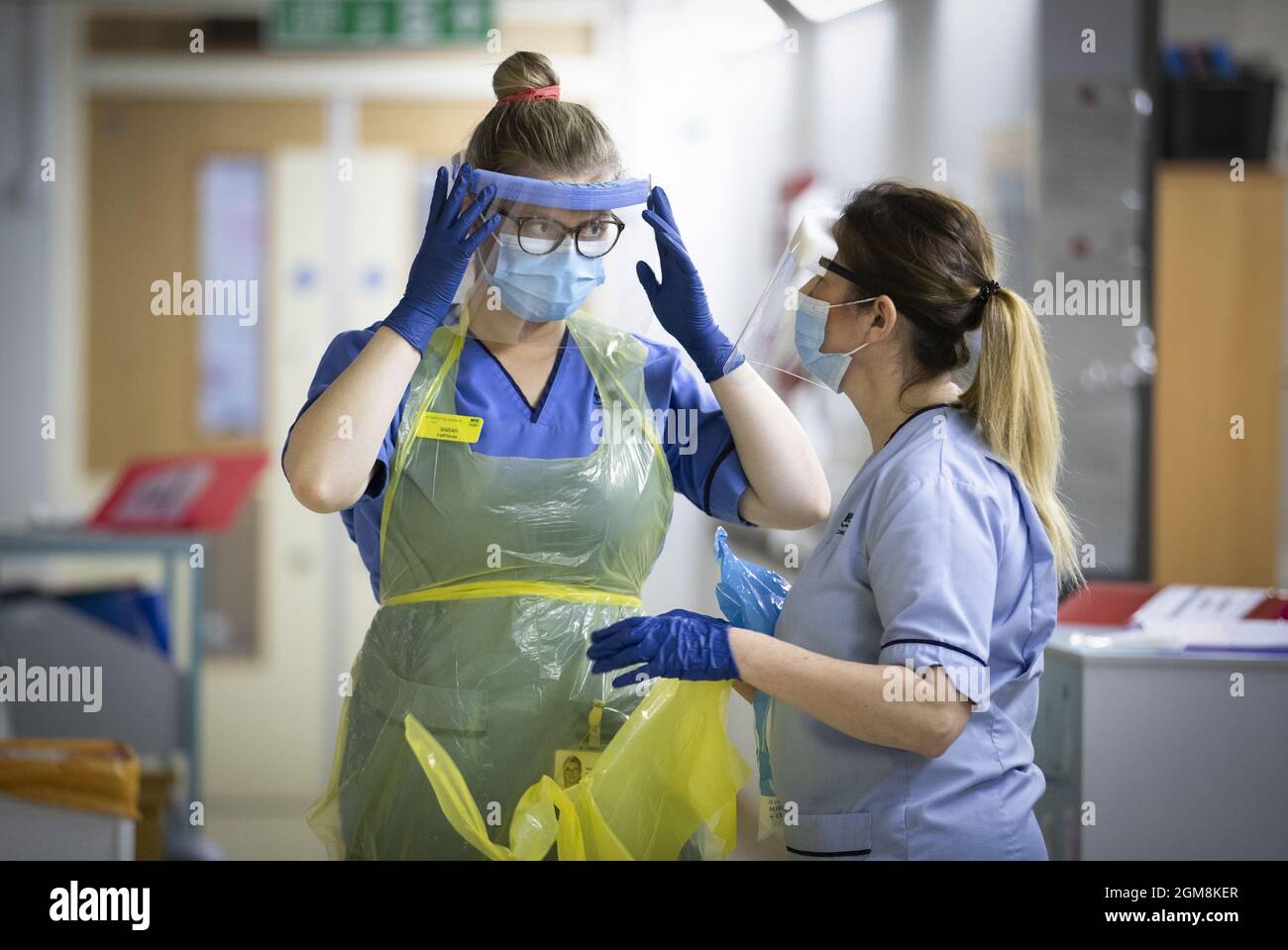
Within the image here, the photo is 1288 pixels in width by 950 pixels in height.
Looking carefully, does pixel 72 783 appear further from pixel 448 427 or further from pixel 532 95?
pixel 532 95

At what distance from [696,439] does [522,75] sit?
0.50m

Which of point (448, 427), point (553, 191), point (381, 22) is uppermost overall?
point (381, 22)

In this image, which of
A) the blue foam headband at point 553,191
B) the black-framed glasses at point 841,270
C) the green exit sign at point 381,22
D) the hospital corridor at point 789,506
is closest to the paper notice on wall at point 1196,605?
the hospital corridor at point 789,506

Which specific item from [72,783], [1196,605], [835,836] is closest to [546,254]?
[835,836]

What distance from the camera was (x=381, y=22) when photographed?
4465 mm

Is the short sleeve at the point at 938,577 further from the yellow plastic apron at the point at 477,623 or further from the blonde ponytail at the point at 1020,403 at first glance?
the yellow plastic apron at the point at 477,623

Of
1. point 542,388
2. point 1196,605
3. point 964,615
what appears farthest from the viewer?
point 1196,605

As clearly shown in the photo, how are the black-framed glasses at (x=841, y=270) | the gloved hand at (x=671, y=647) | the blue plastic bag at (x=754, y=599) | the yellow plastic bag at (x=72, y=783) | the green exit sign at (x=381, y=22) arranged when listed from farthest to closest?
the green exit sign at (x=381, y=22) < the yellow plastic bag at (x=72, y=783) < the blue plastic bag at (x=754, y=599) < the black-framed glasses at (x=841, y=270) < the gloved hand at (x=671, y=647)

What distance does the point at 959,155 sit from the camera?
328cm

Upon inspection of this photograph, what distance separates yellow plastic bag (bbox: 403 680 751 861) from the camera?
1.42 meters

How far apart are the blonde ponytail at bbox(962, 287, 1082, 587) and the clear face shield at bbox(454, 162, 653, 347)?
0.45 metres

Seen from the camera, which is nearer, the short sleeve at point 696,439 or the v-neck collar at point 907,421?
the v-neck collar at point 907,421

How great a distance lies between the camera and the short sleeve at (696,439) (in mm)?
1618

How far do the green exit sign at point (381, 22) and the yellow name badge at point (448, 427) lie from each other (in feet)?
10.8
